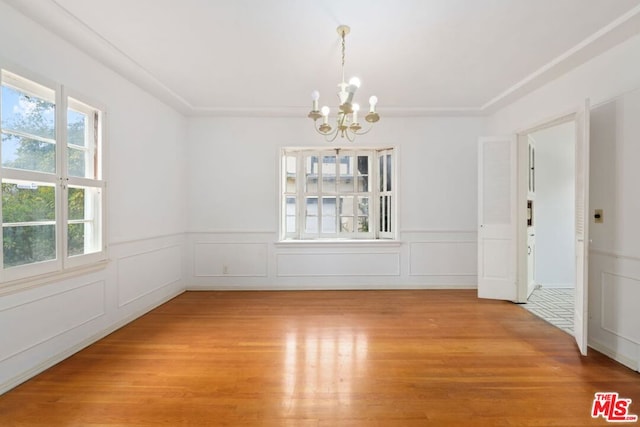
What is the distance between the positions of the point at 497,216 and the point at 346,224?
215 cm

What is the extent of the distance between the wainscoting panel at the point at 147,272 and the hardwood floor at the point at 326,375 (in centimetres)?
36

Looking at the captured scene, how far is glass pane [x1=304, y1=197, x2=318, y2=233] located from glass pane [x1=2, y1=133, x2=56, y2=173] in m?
3.24

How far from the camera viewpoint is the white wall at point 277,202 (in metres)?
4.73

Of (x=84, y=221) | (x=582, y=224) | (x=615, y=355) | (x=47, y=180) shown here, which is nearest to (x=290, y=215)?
(x=84, y=221)

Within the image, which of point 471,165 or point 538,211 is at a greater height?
point 471,165

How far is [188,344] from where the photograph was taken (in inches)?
113

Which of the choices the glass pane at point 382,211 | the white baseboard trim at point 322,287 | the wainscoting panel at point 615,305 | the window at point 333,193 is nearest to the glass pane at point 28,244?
the white baseboard trim at point 322,287

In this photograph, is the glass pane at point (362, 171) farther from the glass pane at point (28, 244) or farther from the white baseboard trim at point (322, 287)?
the glass pane at point (28, 244)

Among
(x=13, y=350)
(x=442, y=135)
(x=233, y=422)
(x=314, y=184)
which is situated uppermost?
(x=442, y=135)

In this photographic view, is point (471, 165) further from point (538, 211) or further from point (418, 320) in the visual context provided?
point (418, 320)

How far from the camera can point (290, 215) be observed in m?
5.07

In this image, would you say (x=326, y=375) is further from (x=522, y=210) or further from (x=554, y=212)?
(x=554, y=212)

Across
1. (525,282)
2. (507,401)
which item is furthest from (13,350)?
(525,282)

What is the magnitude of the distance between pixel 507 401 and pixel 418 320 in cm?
146
